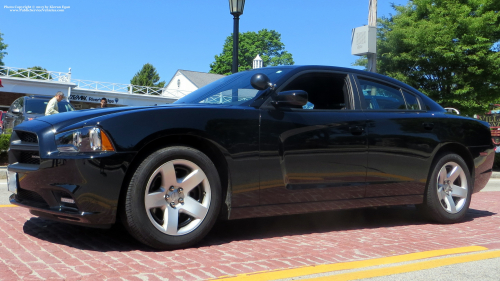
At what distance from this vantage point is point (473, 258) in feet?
13.2

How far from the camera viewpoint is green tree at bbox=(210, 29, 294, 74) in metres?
75.4

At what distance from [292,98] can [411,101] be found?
73.0 inches

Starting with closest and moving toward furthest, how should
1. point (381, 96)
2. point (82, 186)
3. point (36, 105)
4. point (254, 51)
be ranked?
point (82, 186) < point (381, 96) < point (36, 105) < point (254, 51)

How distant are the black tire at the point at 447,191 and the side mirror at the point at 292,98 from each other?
1.92 meters

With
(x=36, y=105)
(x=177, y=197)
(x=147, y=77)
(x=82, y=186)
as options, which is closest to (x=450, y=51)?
(x=36, y=105)

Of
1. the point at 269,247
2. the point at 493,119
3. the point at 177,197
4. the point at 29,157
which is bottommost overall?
the point at 269,247

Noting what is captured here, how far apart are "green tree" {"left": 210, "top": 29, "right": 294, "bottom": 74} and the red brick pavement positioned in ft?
229

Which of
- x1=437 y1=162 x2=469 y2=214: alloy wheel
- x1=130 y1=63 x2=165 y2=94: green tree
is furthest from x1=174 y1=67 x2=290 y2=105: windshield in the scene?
x1=130 y1=63 x2=165 y2=94: green tree

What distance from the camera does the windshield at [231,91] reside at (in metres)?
4.48

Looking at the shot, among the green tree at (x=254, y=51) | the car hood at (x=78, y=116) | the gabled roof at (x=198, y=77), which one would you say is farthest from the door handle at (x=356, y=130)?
the green tree at (x=254, y=51)

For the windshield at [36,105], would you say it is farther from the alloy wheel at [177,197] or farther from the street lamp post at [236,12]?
the alloy wheel at [177,197]

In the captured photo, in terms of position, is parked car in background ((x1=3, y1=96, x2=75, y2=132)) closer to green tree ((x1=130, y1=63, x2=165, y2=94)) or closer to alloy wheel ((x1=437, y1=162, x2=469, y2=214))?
alloy wheel ((x1=437, y1=162, x2=469, y2=214))

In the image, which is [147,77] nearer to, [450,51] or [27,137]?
[450,51]

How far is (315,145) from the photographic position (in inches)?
175
